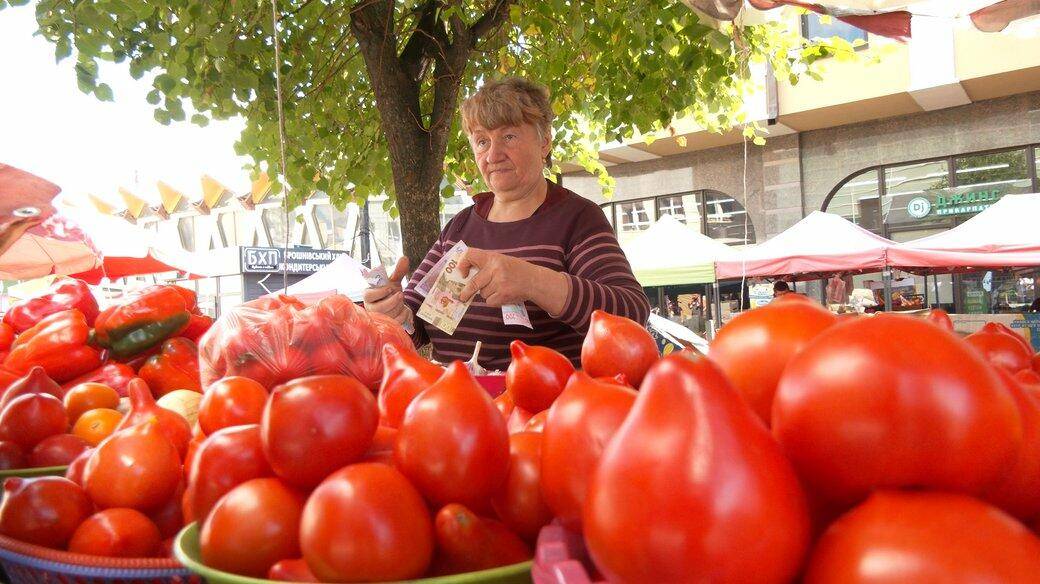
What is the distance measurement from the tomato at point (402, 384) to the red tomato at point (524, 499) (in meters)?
0.29

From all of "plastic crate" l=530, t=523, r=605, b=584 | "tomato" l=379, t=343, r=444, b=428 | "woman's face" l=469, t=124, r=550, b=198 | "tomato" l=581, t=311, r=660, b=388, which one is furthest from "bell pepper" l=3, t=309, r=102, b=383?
"plastic crate" l=530, t=523, r=605, b=584

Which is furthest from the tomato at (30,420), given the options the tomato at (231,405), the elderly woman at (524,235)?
the elderly woman at (524,235)

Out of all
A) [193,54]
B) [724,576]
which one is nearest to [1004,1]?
[724,576]

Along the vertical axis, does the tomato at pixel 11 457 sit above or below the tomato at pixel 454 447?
below

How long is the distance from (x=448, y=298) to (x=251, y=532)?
1323mm

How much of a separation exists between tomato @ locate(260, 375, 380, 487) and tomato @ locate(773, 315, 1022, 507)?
1.42 feet

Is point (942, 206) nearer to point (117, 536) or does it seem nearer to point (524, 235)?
point (524, 235)

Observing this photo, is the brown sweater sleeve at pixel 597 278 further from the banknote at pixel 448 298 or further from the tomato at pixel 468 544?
the tomato at pixel 468 544

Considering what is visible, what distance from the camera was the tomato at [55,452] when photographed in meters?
1.18

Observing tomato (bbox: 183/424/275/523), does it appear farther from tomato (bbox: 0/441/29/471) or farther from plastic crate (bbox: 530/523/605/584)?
tomato (bbox: 0/441/29/471)

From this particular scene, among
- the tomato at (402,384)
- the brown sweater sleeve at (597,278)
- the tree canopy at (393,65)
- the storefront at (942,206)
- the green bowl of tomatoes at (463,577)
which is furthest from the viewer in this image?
the storefront at (942,206)

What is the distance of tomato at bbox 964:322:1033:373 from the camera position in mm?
875

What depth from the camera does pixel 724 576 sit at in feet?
1.36

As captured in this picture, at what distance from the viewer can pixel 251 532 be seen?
65 centimetres
